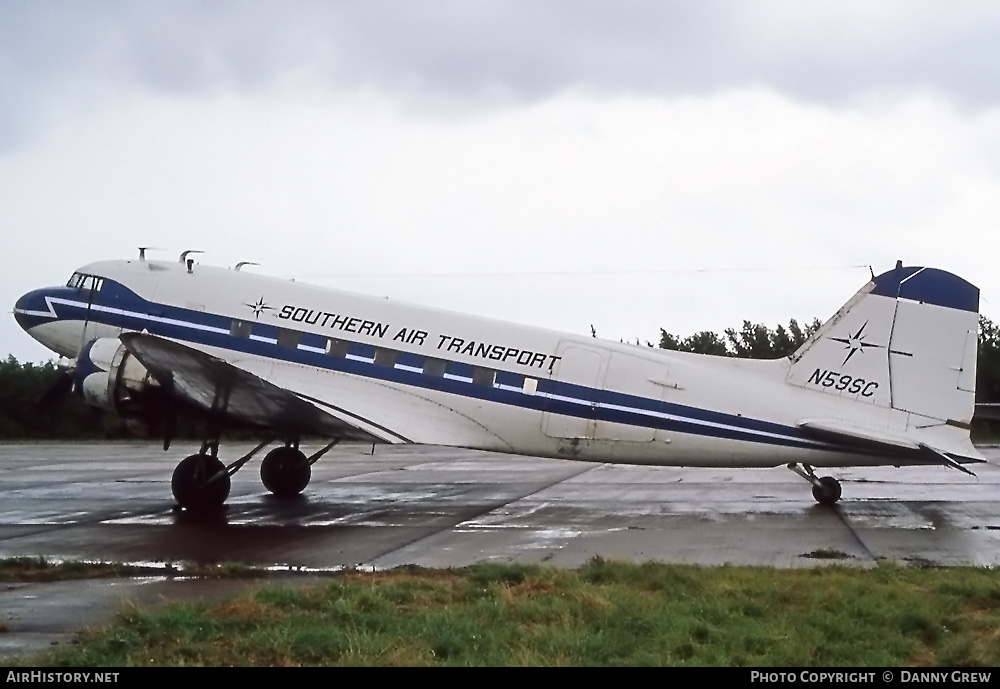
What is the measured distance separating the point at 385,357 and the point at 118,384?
4.36m

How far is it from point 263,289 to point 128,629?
1104 centimetres

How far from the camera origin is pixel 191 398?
15.5 metres


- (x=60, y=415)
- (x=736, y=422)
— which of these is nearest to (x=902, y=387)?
(x=736, y=422)

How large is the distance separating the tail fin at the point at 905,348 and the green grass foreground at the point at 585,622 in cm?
569

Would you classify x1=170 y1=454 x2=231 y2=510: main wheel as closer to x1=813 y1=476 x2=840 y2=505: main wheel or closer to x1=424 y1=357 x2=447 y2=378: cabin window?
x1=424 y1=357 x2=447 y2=378: cabin window

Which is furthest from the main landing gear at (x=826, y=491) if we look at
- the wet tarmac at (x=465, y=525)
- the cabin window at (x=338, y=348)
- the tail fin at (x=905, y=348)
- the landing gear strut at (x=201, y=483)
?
the landing gear strut at (x=201, y=483)

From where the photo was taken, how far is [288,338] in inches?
685

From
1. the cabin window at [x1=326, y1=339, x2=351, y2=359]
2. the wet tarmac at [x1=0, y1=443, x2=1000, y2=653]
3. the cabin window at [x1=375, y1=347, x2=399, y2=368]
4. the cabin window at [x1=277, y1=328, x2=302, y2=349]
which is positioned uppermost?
the cabin window at [x1=277, y1=328, x2=302, y2=349]

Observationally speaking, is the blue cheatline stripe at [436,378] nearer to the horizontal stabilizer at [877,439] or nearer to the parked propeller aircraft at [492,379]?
the parked propeller aircraft at [492,379]

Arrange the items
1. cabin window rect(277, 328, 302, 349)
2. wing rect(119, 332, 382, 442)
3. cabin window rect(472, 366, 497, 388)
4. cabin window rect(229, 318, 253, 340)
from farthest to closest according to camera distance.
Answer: cabin window rect(229, 318, 253, 340) → cabin window rect(277, 328, 302, 349) → cabin window rect(472, 366, 497, 388) → wing rect(119, 332, 382, 442)

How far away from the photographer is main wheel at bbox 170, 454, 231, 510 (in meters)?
16.2

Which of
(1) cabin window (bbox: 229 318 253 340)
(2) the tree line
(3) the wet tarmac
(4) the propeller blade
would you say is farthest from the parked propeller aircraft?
(2) the tree line

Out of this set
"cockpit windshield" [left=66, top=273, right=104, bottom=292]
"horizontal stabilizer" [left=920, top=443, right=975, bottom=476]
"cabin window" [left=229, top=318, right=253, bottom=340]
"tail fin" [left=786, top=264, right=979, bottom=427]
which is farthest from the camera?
"cockpit windshield" [left=66, top=273, right=104, bottom=292]
